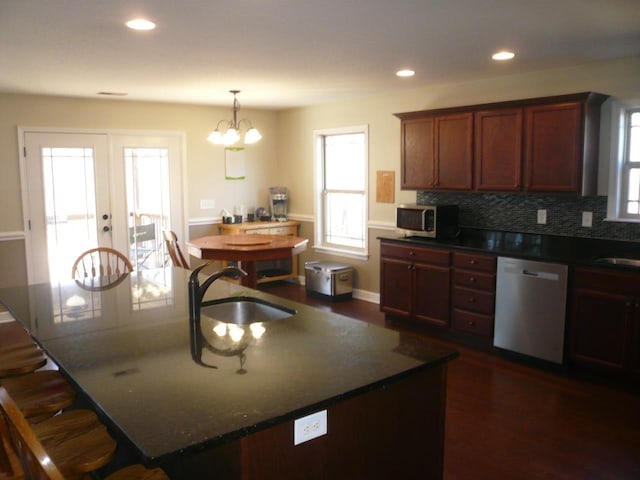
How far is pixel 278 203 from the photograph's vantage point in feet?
23.8

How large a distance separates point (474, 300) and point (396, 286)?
87cm

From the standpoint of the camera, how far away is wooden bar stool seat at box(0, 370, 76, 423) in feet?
6.43

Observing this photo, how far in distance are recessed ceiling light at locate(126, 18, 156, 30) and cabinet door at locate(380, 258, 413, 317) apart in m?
3.01

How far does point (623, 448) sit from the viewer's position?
294 centimetres

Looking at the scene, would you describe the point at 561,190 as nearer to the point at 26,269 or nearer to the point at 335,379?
the point at 335,379

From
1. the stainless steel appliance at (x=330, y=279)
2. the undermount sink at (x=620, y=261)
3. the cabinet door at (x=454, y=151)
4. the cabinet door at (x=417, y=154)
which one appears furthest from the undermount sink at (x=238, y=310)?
the stainless steel appliance at (x=330, y=279)

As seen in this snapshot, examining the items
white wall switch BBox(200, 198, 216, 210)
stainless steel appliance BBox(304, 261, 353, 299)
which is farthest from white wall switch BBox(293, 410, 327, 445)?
white wall switch BBox(200, 198, 216, 210)

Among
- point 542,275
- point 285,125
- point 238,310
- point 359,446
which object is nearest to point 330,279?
point 285,125

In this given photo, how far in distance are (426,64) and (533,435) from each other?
276 centimetres

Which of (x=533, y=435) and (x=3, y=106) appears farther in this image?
(x=3, y=106)

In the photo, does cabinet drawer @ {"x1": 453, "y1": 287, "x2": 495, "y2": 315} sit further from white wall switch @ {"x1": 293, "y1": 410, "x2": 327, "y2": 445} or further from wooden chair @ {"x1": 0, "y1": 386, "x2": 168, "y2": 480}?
wooden chair @ {"x1": 0, "y1": 386, "x2": 168, "y2": 480}

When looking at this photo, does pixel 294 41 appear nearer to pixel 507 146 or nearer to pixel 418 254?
pixel 507 146

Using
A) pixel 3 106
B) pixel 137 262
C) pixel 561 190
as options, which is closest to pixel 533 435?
pixel 561 190

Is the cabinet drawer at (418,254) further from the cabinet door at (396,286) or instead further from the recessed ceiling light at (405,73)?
the recessed ceiling light at (405,73)
